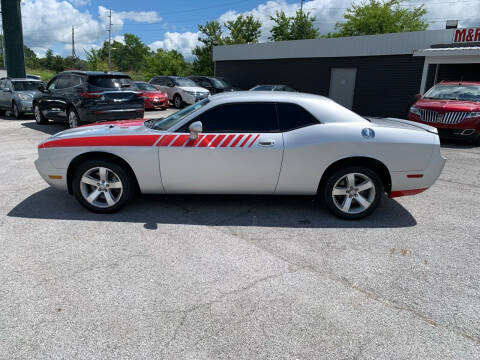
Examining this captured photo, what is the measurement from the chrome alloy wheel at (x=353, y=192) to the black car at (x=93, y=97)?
756cm

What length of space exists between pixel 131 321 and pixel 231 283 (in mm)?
860

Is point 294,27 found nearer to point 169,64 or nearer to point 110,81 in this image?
point 169,64

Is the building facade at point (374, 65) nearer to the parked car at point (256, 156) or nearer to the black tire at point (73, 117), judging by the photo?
the parked car at point (256, 156)

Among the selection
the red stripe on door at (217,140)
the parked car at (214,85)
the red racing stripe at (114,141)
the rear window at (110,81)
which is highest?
the parked car at (214,85)

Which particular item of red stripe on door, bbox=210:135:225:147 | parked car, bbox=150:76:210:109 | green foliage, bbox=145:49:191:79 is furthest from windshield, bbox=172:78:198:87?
green foliage, bbox=145:49:191:79

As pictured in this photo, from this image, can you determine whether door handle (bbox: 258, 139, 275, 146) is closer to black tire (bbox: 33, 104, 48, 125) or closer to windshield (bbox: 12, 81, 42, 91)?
black tire (bbox: 33, 104, 48, 125)

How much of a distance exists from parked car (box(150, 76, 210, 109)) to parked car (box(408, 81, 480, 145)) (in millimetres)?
11311

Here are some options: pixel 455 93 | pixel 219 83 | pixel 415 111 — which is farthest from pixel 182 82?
pixel 455 93

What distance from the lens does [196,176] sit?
4.45 m

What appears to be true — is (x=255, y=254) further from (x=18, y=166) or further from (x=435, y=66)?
(x=435, y=66)

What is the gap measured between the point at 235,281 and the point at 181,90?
17766 mm

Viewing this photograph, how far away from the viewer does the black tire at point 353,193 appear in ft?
14.6

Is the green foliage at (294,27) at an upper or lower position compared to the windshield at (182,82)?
upper

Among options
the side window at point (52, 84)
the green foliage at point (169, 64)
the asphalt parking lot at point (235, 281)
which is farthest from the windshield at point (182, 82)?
the green foliage at point (169, 64)
